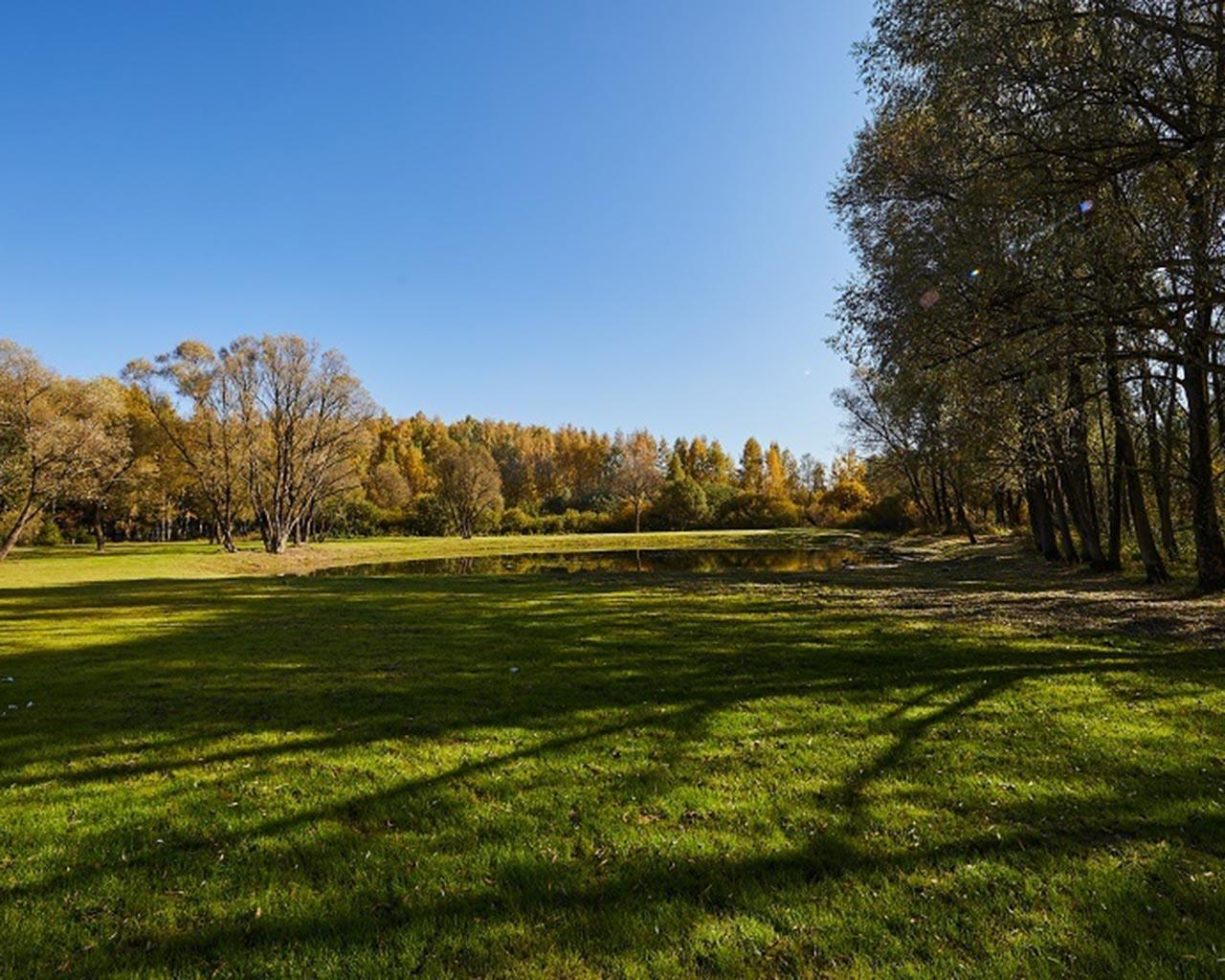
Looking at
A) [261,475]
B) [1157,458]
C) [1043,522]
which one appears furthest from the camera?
[261,475]

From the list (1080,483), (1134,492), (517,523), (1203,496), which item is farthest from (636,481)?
(1203,496)

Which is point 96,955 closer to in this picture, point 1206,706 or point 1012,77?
point 1206,706

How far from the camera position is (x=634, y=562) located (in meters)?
42.9

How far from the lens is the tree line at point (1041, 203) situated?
10227 mm

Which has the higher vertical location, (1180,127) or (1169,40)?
(1169,40)

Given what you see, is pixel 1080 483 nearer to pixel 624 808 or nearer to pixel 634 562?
pixel 634 562

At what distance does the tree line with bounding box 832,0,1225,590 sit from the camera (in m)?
10.2

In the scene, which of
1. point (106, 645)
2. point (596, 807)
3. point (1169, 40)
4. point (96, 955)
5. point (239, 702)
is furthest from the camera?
point (106, 645)

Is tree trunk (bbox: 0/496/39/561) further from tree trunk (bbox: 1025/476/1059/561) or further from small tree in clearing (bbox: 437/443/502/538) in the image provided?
tree trunk (bbox: 1025/476/1059/561)

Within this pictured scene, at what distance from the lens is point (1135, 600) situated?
16062mm

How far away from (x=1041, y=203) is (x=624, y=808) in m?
13.9

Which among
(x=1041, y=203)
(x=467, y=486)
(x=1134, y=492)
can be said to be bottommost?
(x=1134, y=492)

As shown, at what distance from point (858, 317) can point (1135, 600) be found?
10.4 metres

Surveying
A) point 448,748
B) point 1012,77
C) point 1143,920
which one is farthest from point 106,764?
point 1012,77
